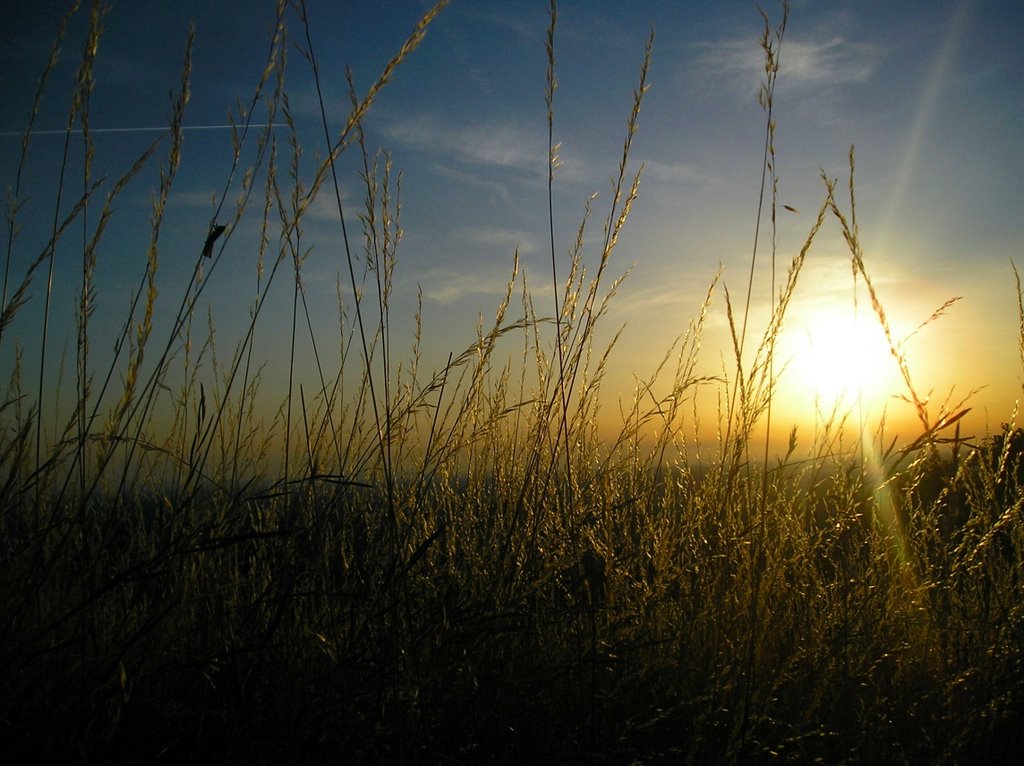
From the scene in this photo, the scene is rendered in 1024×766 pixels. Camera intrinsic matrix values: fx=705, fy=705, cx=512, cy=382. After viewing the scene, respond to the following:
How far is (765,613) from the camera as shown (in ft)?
6.57

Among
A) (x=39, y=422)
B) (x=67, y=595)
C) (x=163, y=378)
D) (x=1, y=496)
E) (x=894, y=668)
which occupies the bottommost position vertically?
(x=894, y=668)

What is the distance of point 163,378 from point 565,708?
1197 millimetres

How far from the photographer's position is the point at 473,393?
6.42 feet

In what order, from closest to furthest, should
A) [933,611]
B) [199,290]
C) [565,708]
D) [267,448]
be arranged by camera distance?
[565,708] → [199,290] → [933,611] → [267,448]

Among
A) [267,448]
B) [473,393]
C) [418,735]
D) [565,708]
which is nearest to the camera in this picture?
[418,735]

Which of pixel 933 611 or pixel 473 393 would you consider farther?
pixel 933 611

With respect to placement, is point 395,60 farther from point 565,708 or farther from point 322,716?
point 565,708

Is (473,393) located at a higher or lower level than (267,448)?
higher

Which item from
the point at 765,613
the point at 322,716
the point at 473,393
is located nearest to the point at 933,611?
the point at 765,613

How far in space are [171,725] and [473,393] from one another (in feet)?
3.37

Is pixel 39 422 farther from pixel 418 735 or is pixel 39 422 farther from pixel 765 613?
pixel 765 613

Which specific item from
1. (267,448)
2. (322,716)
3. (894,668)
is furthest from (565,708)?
(267,448)

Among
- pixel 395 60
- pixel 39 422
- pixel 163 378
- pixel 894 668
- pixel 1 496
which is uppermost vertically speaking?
pixel 395 60

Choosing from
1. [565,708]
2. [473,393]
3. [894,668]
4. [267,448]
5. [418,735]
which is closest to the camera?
[418,735]
